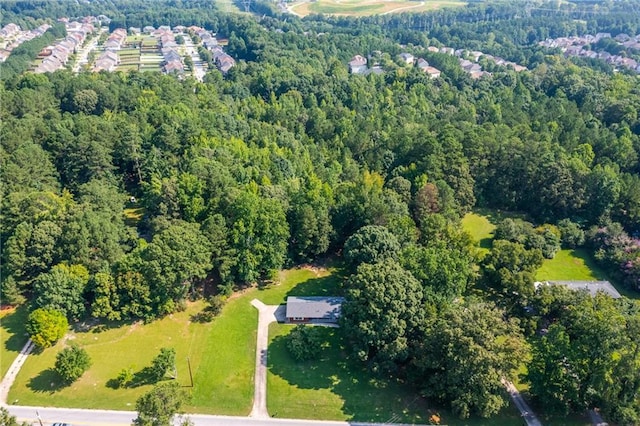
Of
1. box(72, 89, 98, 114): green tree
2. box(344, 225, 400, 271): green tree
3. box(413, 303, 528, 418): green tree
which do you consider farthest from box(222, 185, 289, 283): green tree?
box(72, 89, 98, 114): green tree

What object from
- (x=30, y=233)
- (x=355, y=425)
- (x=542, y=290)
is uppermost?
(x=30, y=233)

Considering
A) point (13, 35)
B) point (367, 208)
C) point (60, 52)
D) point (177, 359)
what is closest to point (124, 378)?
point (177, 359)

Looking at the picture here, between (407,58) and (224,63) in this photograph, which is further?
(224,63)

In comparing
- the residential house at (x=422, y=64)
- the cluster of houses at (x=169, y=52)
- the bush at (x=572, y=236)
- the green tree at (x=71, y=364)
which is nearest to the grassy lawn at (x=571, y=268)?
the bush at (x=572, y=236)

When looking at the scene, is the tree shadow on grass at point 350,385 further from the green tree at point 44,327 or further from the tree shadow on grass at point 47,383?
the green tree at point 44,327

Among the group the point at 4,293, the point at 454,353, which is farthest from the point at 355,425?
the point at 4,293

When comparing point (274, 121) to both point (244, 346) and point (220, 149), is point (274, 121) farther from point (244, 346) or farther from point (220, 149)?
point (244, 346)

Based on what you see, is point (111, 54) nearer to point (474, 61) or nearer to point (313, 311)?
point (474, 61)
